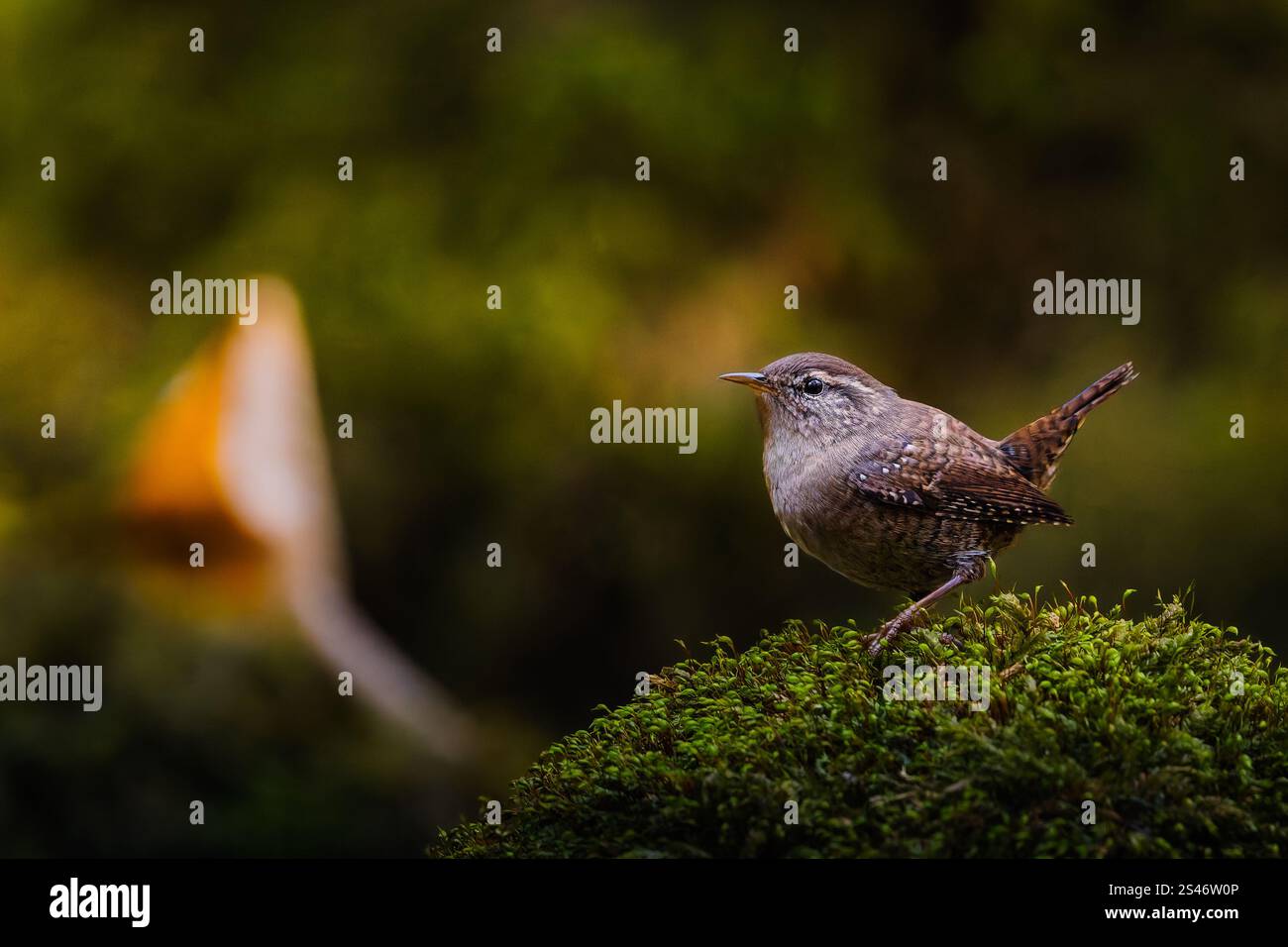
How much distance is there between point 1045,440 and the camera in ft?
14.7

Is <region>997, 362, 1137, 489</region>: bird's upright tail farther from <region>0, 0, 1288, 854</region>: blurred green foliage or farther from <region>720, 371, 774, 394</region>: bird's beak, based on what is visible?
<region>0, 0, 1288, 854</region>: blurred green foliage

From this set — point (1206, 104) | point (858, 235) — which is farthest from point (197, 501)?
point (1206, 104)

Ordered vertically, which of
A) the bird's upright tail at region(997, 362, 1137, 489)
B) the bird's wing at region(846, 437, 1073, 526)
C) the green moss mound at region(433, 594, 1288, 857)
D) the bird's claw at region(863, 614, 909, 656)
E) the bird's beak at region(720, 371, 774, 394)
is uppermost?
the bird's beak at region(720, 371, 774, 394)

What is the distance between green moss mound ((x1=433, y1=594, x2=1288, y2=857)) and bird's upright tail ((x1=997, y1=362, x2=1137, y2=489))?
31.3 inches

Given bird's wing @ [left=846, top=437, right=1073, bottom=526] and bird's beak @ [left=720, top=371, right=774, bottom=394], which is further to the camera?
bird's beak @ [left=720, top=371, right=774, bottom=394]

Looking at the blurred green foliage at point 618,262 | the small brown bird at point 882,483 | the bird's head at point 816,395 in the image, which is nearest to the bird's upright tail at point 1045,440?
the small brown bird at point 882,483

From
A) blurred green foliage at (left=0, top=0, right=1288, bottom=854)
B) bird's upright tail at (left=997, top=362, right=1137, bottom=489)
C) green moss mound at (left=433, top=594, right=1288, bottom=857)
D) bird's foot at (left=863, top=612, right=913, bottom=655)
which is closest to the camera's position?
green moss mound at (left=433, top=594, right=1288, bottom=857)

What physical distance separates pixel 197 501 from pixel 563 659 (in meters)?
2.17

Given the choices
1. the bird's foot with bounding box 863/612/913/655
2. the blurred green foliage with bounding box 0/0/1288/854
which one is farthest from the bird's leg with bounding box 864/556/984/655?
the blurred green foliage with bounding box 0/0/1288/854

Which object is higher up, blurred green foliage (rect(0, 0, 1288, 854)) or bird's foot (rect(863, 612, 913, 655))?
blurred green foliage (rect(0, 0, 1288, 854))

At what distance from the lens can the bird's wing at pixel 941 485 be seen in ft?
13.1

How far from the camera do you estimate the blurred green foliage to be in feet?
22.4

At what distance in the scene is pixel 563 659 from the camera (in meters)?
6.91
